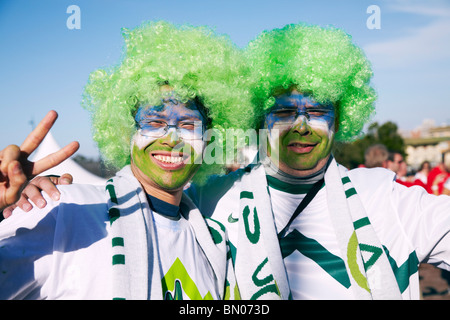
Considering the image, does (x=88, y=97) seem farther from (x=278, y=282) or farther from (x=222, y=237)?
(x=278, y=282)

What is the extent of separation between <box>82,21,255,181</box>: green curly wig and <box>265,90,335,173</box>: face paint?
0.19 metres

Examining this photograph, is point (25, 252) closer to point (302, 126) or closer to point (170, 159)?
point (170, 159)

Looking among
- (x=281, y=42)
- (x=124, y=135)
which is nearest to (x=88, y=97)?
(x=124, y=135)

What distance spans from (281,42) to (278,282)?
56.1 inches

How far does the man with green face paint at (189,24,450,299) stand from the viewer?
81.4 inches

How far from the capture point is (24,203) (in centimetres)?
158

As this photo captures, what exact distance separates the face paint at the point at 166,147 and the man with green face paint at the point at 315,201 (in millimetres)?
465

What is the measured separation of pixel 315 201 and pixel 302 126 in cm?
44

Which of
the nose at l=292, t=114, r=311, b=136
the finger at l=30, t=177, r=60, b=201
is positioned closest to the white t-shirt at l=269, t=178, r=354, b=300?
the nose at l=292, t=114, r=311, b=136

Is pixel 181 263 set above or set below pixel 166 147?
below

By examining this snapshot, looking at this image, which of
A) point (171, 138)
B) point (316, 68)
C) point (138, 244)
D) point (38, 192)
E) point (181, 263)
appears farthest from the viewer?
point (316, 68)

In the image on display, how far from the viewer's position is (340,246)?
2.12 metres

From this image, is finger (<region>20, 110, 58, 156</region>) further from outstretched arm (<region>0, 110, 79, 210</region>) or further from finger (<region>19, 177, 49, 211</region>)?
finger (<region>19, 177, 49, 211</region>)

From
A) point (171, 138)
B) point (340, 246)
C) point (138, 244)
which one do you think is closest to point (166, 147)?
point (171, 138)
